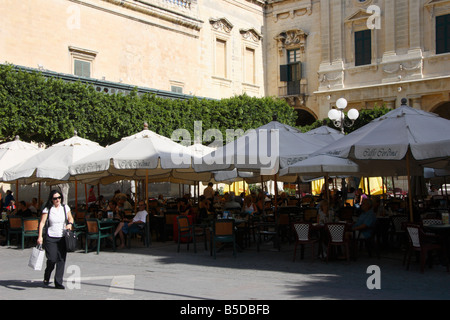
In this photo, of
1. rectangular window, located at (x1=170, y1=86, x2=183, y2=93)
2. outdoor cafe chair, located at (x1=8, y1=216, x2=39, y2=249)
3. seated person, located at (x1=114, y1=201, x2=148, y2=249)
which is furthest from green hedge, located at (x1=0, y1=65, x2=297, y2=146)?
outdoor cafe chair, located at (x1=8, y1=216, x2=39, y2=249)

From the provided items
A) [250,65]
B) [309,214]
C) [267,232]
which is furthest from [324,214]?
[250,65]

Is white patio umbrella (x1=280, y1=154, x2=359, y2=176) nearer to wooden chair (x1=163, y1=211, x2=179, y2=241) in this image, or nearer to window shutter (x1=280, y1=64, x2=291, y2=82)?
wooden chair (x1=163, y1=211, x2=179, y2=241)

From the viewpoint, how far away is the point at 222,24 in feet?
113

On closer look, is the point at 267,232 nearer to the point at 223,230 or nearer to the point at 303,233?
the point at 223,230

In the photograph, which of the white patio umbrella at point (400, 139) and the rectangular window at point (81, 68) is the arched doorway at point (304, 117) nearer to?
the rectangular window at point (81, 68)

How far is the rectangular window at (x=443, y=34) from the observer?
1198 inches

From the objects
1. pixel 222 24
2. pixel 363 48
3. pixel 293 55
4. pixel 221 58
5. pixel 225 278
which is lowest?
pixel 225 278

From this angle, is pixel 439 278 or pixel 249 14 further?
pixel 249 14

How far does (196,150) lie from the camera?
52.2 feet

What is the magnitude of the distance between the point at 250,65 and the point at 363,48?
308 inches

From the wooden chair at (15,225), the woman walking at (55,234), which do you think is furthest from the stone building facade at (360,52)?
the woman walking at (55,234)
